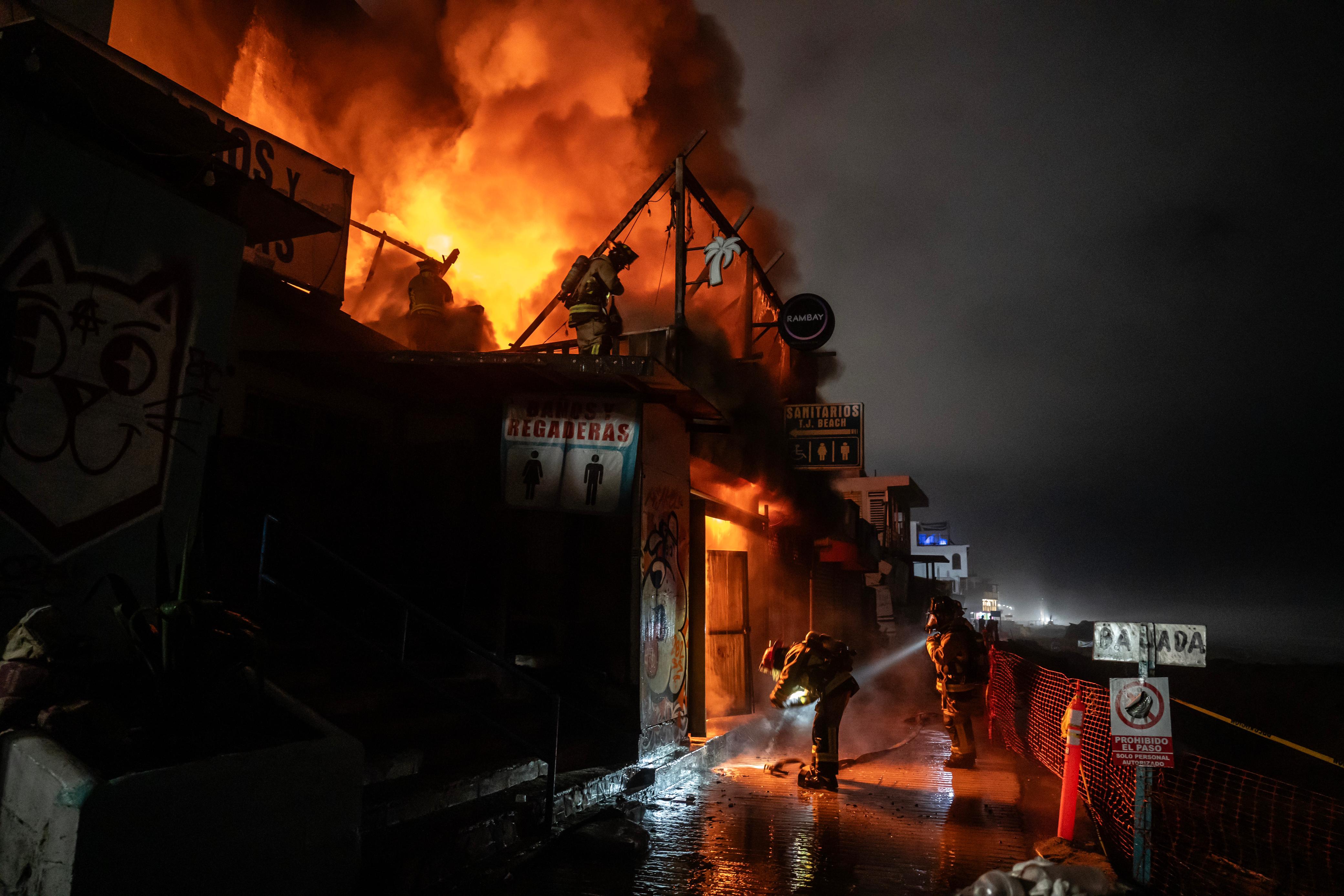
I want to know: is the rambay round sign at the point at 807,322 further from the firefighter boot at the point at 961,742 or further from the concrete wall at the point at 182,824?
the concrete wall at the point at 182,824

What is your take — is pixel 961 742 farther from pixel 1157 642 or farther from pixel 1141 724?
pixel 1157 642

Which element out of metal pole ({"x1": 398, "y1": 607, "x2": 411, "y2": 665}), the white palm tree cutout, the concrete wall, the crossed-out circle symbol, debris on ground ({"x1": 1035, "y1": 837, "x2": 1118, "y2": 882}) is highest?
the white palm tree cutout

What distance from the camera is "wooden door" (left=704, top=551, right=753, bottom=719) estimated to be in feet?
40.2

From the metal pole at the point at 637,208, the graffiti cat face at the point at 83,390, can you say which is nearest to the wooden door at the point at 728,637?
the metal pole at the point at 637,208

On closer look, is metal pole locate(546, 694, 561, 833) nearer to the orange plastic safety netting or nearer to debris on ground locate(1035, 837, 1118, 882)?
debris on ground locate(1035, 837, 1118, 882)

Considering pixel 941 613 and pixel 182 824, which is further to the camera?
pixel 941 613

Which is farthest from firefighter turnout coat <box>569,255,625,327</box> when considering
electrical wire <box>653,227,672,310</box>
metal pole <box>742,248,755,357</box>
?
electrical wire <box>653,227,672,310</box>

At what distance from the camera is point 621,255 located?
1135 centimetres

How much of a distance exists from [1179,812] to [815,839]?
8477mm

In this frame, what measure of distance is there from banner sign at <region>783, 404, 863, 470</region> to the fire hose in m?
4.81

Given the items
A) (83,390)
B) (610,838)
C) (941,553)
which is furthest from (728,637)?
(941,553)

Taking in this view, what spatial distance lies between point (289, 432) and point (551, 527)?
11.2ft

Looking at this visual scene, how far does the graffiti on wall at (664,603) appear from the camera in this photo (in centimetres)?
845

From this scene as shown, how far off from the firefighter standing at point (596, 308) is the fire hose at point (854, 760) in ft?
19.9
